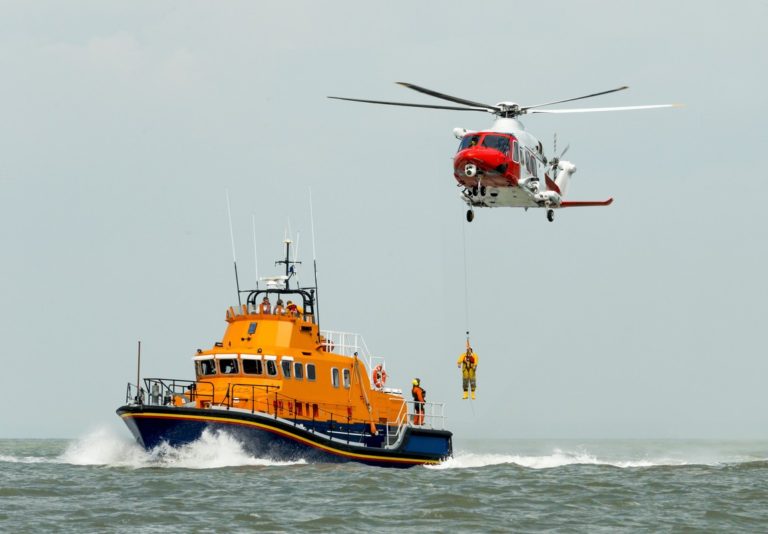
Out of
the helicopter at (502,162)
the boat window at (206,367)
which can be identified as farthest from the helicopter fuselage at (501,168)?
the boat window at (206,367)

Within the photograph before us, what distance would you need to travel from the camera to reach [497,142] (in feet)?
85.2

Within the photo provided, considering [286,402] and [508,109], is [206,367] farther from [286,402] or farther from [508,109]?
[508,109]

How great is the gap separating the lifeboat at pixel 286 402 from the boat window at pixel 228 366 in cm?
2

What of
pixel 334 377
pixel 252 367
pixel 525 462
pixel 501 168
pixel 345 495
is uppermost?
pixel 501 168

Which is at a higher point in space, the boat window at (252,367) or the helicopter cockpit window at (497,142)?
the helicopter cockpit window at (497,142)

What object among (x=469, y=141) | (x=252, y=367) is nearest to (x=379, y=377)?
(x=252, y=367)

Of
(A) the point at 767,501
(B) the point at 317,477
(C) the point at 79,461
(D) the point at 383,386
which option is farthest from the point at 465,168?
(C) the point at 79,461

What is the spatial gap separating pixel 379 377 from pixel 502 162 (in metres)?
6.04

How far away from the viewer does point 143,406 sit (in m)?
23.8

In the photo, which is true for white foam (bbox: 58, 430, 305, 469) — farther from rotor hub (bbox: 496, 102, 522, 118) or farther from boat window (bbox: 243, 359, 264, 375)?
rotor hub (bbox: 496, 102, 522, 118)

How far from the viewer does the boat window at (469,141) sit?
26080 mm

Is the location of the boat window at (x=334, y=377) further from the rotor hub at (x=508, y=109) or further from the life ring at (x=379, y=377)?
the rotor hub at (x=508, y=109)

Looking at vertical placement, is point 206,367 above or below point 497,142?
below

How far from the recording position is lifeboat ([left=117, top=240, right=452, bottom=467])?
931 inches
